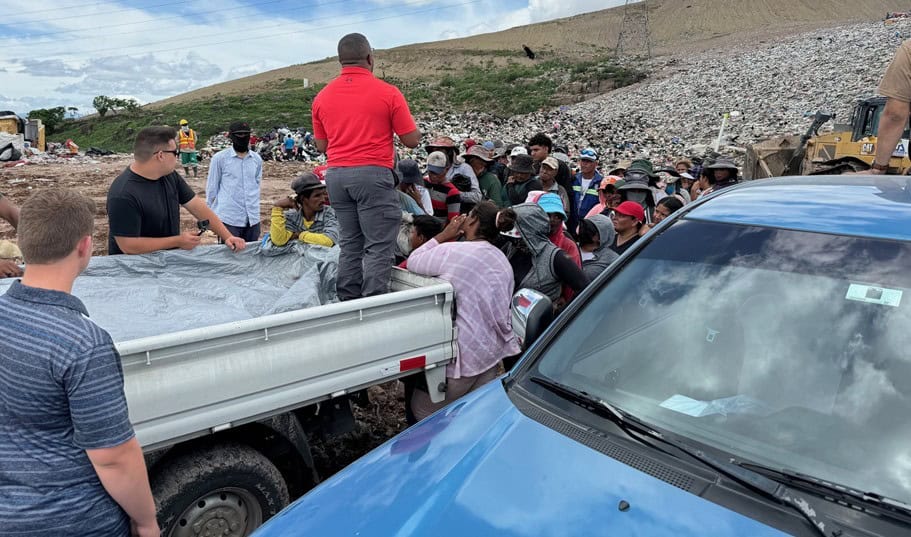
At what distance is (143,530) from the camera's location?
2.03 metres

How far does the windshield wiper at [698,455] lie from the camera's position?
5.15 feet

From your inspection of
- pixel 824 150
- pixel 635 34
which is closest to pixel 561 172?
pixel 824 150

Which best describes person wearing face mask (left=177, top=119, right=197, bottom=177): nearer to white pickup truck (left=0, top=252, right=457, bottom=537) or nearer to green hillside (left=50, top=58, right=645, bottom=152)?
green hillside (left=50, top=58, right=645, bottom=152)

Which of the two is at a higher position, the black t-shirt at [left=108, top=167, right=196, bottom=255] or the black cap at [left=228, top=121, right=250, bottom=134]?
the black cap at [left=228, top=121, right=250, bottom=134]

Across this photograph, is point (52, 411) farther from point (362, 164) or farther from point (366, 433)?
point (366, 433)

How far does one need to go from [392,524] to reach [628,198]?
5.46 meters

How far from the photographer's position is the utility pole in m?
67.4

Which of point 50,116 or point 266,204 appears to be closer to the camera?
point 266,204

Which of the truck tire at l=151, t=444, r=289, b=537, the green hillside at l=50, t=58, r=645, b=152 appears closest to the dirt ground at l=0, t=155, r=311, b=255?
the truck tire at l=151, t=444, r=289, b=537

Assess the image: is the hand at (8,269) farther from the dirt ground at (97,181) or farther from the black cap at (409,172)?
the dirt ground at (97,181)

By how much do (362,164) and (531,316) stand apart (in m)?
1.78

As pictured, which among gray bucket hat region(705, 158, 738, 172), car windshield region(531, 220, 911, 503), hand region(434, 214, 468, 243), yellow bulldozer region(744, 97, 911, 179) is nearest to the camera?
car windshield region(531, 220, 911, 503)

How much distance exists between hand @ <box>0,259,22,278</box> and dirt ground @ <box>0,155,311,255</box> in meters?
7.43

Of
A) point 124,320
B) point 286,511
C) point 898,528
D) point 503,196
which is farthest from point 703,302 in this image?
point 503,196
